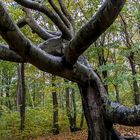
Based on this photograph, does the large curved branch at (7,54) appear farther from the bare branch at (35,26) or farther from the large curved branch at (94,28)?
the bare branch at (35,26)

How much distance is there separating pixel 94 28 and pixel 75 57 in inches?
42.7

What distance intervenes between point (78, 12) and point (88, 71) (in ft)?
32.9

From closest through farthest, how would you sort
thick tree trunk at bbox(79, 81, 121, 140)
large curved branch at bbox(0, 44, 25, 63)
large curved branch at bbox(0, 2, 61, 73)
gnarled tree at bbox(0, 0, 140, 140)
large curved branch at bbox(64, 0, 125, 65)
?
large curved branch at bbox(64, 0, 125, 65) < large curved branch at bbox(0, 2, 61, 73) < gnarled tree at bbox(0, 0, 140, 140) < large curved branch at bbox(0, 44, 25, 63) < thick tree trunk at bbox(79, 81, 121, 140)

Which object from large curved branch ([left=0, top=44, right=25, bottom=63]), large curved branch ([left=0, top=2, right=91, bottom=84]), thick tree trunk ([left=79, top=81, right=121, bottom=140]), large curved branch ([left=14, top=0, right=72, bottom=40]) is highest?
large curved branch ([left=14, top=0, right=72, bottom=40])

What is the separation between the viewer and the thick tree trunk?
655 cm

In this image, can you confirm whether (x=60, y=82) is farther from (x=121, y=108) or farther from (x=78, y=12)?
(x=121, y=108)

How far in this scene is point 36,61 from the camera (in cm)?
575

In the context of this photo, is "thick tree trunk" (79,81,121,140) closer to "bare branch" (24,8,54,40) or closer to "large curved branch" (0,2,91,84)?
"large curved branch" (0,2,91,84)

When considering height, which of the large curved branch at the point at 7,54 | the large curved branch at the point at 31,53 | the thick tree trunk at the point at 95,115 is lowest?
the thick tree trunk at the point at 95,115

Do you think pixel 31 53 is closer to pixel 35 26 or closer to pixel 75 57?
pixel 75 57

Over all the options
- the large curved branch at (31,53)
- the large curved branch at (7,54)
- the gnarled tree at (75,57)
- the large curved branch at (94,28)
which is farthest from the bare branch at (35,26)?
the large curved branch at (94,28)

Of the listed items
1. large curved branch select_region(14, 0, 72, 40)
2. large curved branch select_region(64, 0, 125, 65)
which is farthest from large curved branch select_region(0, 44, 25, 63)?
large curved branch select_region(64, 0, 125, 65)

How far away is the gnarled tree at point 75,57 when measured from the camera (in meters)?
4.71

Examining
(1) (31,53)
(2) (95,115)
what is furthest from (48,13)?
(2) (95,115)
